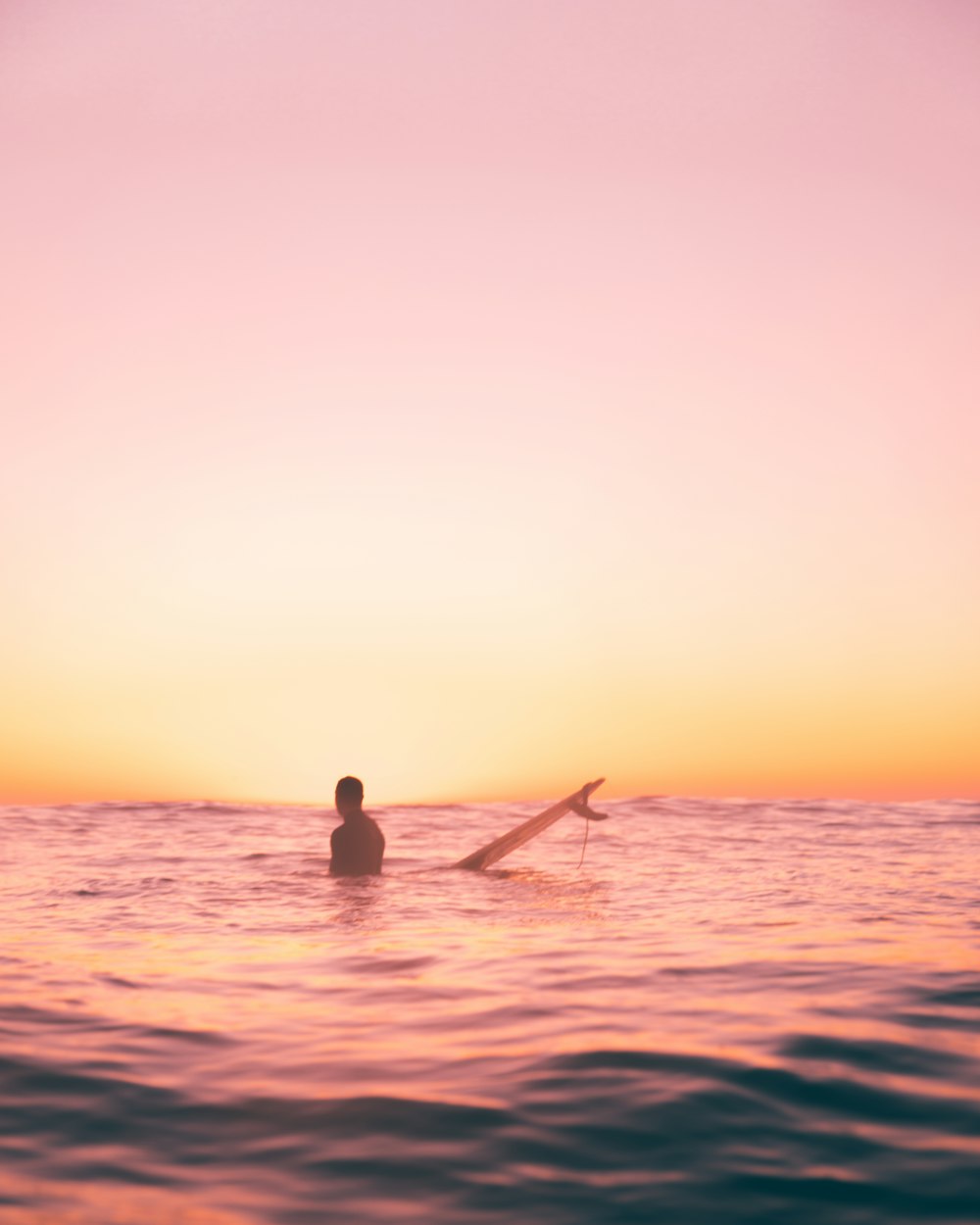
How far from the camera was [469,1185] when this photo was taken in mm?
4668

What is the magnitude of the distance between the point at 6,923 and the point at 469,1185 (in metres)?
8.87

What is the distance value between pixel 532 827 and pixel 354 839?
10.8 ft

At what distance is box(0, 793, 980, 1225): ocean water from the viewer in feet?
15.3

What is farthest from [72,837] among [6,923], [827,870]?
[827,870]

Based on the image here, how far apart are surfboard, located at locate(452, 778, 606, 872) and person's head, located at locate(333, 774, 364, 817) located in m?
2.90

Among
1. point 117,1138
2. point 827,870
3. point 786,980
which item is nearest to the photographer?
point 117,1138

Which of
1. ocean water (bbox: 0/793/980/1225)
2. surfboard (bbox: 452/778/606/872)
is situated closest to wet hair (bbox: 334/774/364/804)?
ocean water (bbox: 0/793/980/1225)

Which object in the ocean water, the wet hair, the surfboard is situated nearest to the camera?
the ocean water

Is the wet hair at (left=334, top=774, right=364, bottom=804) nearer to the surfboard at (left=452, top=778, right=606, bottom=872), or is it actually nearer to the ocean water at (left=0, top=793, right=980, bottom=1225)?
the ocean water at (left=0, top=793, right=980, bottom=1225)

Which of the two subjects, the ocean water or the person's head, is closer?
the ocean water

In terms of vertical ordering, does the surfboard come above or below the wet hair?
below

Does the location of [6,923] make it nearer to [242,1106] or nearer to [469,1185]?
[242,1106]

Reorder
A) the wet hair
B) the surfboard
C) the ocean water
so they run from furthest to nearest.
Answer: the surfboard → the wet hair → the ocean water

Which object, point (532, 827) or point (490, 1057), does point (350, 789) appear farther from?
point (490, 1057)
